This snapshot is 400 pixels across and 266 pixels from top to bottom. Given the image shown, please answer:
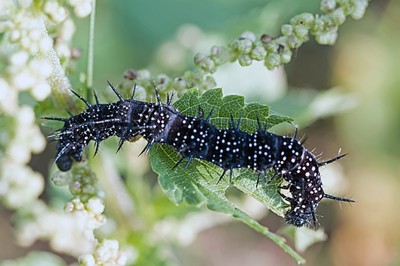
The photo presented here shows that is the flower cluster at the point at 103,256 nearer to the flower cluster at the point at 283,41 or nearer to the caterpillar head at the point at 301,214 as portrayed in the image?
the caterpillar head at the point at 301,214

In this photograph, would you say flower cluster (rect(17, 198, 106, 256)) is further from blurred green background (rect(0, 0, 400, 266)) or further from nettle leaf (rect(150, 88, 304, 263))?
blurred green background (rect(0, 0, 400, 266))

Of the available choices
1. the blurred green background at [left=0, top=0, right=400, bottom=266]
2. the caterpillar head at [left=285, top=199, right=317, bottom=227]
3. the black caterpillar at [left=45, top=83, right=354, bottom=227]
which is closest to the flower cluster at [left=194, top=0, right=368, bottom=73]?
the black caterpillar at [left=45, top=83, right=354, bottom=227]

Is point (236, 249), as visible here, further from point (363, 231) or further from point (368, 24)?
point (368, 24)

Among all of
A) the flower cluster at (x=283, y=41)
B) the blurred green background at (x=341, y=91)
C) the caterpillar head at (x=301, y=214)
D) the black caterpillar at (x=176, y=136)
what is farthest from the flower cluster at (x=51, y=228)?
the blurred green background at (x=341, y=91)

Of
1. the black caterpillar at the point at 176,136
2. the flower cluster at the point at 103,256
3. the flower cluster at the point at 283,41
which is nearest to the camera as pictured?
the flower cluster at the point at 103,256

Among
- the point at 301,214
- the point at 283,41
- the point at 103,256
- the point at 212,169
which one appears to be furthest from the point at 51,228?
the point at 283,41
